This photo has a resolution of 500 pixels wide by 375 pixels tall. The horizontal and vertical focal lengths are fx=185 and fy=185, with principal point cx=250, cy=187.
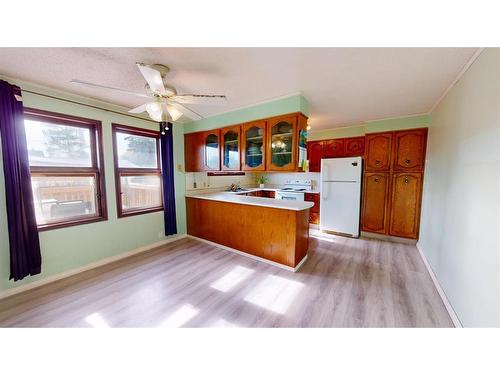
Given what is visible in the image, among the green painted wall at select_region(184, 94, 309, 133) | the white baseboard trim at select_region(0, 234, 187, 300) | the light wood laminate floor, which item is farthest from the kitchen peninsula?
the green painted wall at select_region(184, 94, 309, 133)

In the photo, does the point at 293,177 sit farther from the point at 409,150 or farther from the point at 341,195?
the point at 409,150

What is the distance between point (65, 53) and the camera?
1.52 meters

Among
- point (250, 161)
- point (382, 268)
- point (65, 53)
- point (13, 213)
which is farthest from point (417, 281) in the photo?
point (13, 213)

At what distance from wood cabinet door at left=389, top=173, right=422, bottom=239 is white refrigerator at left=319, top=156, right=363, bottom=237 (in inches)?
23.4

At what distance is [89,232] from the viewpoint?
2.56m

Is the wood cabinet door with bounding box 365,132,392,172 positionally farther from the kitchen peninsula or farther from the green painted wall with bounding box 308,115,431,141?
the kitchen peninsula

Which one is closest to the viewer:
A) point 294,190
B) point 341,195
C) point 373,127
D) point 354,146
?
point 373,127

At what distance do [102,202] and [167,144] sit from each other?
1.34m

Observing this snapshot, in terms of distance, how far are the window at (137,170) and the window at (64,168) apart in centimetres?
24

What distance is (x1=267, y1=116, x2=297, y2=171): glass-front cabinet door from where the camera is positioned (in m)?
2.45

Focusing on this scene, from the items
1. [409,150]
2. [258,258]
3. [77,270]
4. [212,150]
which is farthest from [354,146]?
[77,270]

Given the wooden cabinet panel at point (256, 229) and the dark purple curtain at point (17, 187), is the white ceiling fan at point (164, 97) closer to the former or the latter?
the dark purple curtain at point (17, 187)

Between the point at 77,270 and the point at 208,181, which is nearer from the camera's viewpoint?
the point at 77,270

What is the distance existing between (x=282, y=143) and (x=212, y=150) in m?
1.37
